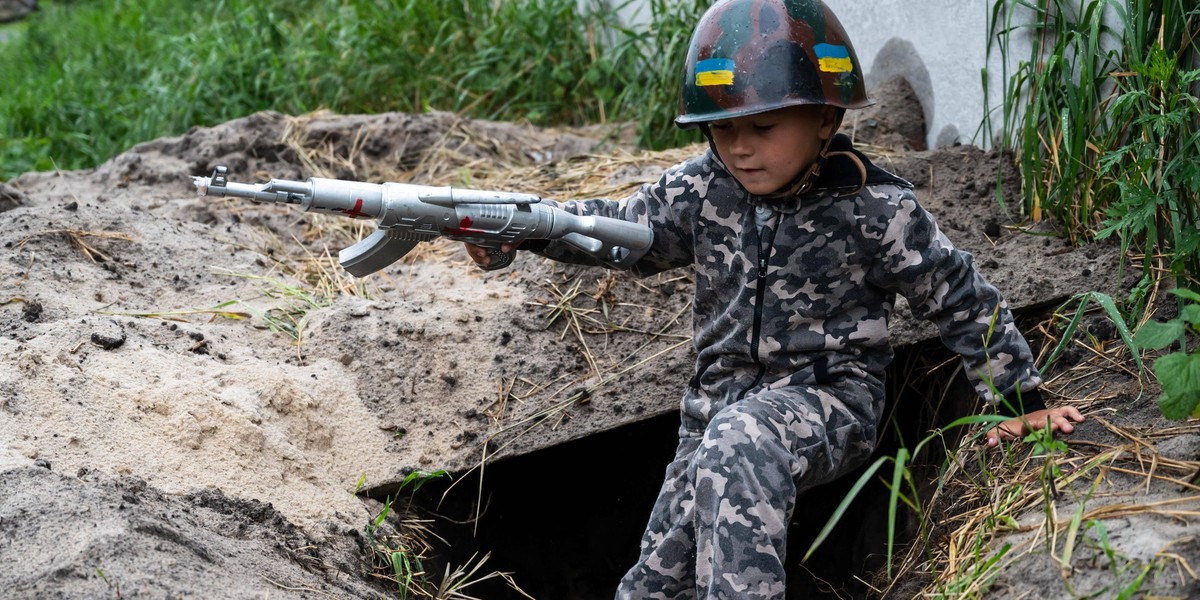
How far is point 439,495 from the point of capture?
124 inches

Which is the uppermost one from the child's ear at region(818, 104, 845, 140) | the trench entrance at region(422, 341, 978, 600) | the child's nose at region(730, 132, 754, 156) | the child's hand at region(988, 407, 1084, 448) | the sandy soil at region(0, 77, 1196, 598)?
the child's ear at region(818, 104, 845, 140)

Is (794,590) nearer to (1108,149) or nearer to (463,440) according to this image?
(463,440)

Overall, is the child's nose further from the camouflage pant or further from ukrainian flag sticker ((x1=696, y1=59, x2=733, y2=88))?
the camouflage pant

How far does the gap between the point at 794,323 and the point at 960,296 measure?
369 millimetres

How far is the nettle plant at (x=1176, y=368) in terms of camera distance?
215 centimetres

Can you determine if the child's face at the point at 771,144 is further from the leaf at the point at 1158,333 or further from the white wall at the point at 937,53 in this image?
the white wall at the point at 937,53

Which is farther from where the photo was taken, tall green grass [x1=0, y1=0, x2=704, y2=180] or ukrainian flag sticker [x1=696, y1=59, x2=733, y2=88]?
tall green grass [x1=0, y1=0, x2=704, y2=180]

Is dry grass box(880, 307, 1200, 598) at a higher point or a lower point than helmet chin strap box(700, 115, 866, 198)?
lower

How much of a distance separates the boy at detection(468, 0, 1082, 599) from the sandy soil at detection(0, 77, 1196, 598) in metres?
0.43

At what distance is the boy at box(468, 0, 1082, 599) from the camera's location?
239 cm

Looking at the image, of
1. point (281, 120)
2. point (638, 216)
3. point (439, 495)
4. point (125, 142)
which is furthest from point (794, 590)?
point (125, 142)

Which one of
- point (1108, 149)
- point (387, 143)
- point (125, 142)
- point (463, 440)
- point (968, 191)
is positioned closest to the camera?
point (1108, 149)

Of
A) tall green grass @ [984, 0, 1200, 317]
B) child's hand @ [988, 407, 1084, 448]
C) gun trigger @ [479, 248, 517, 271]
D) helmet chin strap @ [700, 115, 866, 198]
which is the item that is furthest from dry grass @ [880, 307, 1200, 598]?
gun trigger @ [479, 248, 517, 271]

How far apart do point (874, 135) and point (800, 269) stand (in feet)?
4.79
